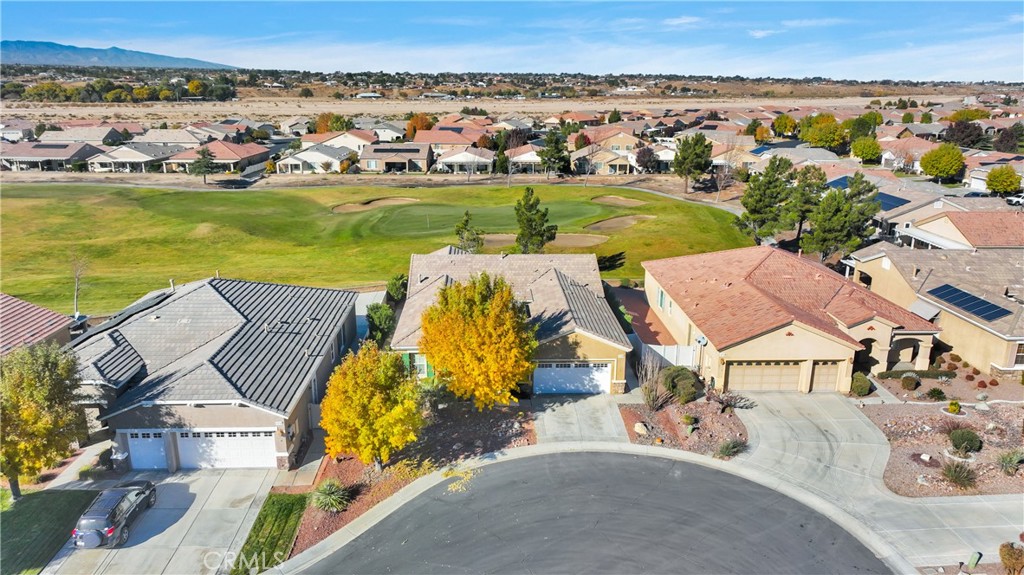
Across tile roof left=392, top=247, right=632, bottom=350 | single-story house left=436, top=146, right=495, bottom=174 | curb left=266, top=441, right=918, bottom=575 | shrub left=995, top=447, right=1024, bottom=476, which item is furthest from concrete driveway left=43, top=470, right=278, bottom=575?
single-story house left=436, top=146, right=495, bottom=174

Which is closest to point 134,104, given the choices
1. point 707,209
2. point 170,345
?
point 707,209

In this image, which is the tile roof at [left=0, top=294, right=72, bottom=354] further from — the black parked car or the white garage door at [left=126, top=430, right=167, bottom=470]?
the black parked car

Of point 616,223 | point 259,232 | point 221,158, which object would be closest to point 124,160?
point 221,158

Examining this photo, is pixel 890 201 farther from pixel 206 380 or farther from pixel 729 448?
pixel 206 380

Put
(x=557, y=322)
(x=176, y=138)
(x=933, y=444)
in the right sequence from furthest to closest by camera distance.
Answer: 1. (x=176, y=138)
2. (x=557, y=322)
3. (x=933, y=444)

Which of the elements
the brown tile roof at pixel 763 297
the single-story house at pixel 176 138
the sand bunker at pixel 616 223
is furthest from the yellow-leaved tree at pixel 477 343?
the single-story house at pixel 176 138
